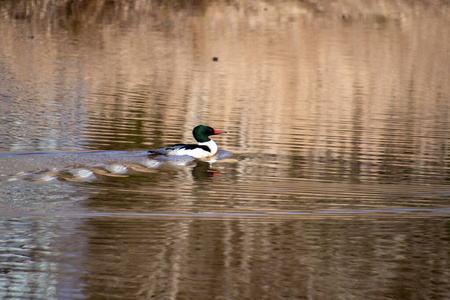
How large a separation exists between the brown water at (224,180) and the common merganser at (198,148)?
0.25m

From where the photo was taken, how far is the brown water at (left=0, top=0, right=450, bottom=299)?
7.73 meters

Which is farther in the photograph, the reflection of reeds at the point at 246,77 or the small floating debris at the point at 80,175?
the reflection of reeds at the point at 246,77

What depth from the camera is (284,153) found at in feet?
51.3

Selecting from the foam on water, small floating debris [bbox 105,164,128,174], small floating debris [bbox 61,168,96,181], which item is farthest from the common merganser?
small floating debris [bbox 61,168,96,181]

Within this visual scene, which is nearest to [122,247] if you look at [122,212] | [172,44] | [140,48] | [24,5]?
[122,212]

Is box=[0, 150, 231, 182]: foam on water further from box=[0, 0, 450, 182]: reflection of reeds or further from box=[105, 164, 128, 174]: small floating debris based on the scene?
box=[0, 0, 450, 182]: reflection of reeds

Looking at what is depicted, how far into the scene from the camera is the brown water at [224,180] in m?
7.73

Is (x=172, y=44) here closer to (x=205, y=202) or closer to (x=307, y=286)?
(x=205, y=202)

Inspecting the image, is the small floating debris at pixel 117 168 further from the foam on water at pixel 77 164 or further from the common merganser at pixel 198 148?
the common merganser at pixel 198 148

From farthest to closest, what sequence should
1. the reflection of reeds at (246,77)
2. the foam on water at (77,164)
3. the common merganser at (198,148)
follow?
the reflection of reeds at (246,77) < the common merganser at (198,148) < the foam on water at (77,164)

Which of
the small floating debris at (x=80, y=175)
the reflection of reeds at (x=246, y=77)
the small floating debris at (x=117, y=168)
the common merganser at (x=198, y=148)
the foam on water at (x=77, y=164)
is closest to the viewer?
the small floating debris at (x=80, y=175)

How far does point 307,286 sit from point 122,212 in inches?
137

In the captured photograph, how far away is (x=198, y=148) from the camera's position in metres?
15.7

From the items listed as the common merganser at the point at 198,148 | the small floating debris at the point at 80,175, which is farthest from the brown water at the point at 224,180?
the common merganser at the point at 198,148
